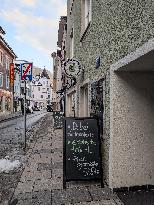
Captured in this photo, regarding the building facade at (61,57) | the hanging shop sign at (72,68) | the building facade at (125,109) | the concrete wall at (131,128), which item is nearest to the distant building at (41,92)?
the building facade at (61,57)

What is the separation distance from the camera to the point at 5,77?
44750mm

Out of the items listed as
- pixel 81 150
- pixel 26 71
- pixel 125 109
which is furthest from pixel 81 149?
pixel 26 71

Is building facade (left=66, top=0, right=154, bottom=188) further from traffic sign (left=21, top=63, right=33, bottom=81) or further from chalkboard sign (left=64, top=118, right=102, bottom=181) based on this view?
traffic sign (left=21, top=63, right=33, bottom=81)

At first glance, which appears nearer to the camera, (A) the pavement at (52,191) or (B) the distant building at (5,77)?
(A) the pavement at (52,191)

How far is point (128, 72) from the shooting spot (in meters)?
5.46

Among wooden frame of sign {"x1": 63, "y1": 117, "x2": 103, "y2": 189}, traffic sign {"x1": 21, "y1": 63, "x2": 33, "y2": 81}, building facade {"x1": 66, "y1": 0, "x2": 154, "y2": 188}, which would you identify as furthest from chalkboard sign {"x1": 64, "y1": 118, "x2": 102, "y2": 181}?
traffic sign {"x1": 21, "y1": 63, "x2": 33, "y2": 81}

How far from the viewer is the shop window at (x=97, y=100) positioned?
6.43 m

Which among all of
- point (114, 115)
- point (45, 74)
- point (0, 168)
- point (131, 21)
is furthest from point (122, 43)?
point (45, 74)

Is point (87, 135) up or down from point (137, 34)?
down

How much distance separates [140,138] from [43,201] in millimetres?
1913

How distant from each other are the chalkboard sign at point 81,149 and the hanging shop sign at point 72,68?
3494 millimetres

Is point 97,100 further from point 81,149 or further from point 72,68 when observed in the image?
point 72,68

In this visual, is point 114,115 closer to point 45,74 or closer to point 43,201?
point 43,201

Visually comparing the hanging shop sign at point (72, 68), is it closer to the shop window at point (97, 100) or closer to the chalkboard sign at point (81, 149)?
the shop window at point (97, 100)
